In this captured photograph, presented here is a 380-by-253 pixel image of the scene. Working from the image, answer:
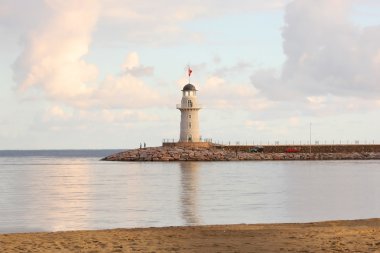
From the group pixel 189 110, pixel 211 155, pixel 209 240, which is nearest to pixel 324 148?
pixel 211 155

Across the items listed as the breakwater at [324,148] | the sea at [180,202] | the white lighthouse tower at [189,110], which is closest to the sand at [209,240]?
the sea at [180,202]

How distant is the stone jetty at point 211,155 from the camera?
106 metres

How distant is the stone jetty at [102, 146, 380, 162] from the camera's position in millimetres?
105500

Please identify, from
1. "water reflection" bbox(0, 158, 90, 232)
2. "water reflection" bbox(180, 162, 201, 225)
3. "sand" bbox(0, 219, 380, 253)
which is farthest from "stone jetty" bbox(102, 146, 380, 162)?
"sand" bbox(0, 219, 380, 253)

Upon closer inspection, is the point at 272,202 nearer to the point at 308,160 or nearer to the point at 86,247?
the point at 86,247

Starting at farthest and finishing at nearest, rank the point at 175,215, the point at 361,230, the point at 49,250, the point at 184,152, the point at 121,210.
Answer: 1. the point at 184,152
2. the point at 121,210
3. the point at 175,215
4. the point at 361,230
5. the point at 49,250

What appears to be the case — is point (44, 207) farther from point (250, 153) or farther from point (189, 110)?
point (250, 153)

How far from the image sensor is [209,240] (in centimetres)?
2247

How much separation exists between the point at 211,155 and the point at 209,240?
8521 centimetres

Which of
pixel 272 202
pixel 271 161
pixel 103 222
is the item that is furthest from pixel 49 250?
pixel 271 161

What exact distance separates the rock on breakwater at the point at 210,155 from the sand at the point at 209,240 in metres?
78.8

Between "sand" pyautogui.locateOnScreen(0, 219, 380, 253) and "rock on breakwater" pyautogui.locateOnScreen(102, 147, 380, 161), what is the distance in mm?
78787

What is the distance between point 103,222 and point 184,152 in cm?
7411

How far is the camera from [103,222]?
101ft
